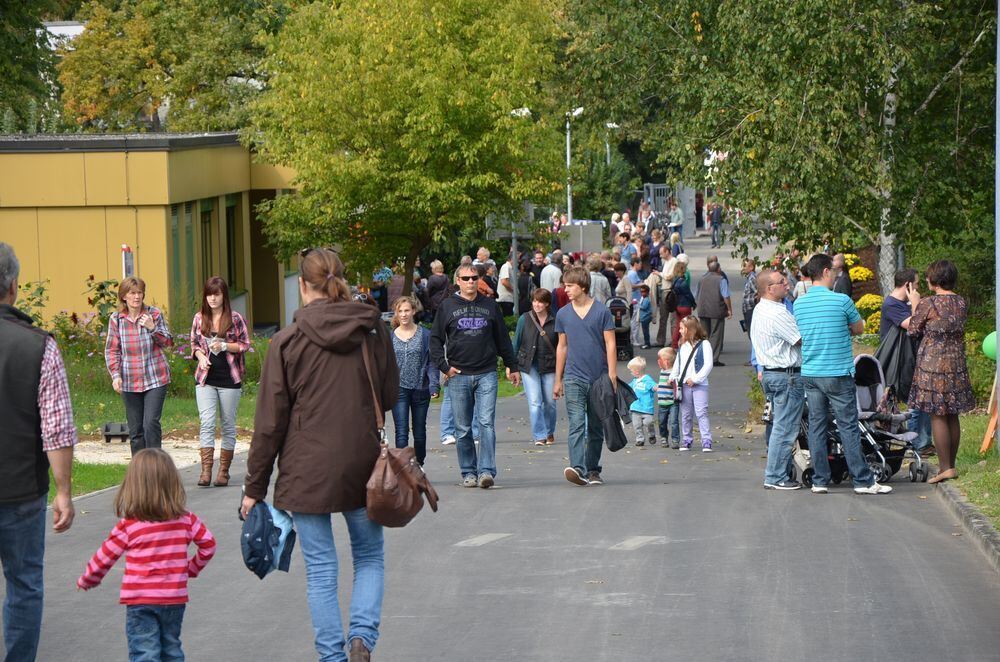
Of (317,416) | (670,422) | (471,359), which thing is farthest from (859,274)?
(317,416)

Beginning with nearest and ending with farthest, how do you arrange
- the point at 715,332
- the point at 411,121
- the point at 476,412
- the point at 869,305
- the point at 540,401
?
1. the point at 476,412
2. the point at 540,401
3. the point at 869,305
4. the point at 715,332
5. the point at 411,121

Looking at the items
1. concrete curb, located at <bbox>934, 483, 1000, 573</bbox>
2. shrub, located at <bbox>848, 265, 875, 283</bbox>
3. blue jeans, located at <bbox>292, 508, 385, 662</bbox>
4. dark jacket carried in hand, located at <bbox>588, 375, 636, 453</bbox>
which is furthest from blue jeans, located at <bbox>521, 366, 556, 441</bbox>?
shrub, located at <bbox>848, 265, 875, 283</bbox>

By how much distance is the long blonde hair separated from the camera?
237 inches

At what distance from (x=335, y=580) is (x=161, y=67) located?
148ft

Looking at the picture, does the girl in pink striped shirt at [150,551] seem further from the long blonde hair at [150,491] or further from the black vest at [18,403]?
the black vest at [18,403]

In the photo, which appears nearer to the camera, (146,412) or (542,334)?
(146,412)

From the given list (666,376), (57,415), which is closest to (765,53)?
(666,376)

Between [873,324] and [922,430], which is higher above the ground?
[873,324]

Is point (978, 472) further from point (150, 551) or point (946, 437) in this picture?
point (150, 551)

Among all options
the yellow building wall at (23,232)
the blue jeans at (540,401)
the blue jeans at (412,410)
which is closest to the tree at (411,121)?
the yellow building wall at (23,232)

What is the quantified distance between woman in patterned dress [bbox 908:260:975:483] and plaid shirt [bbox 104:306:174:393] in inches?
237

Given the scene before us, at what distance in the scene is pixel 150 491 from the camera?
6027 mm

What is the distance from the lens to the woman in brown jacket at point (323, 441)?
6.41 metres

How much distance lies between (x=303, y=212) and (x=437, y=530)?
1925cm
